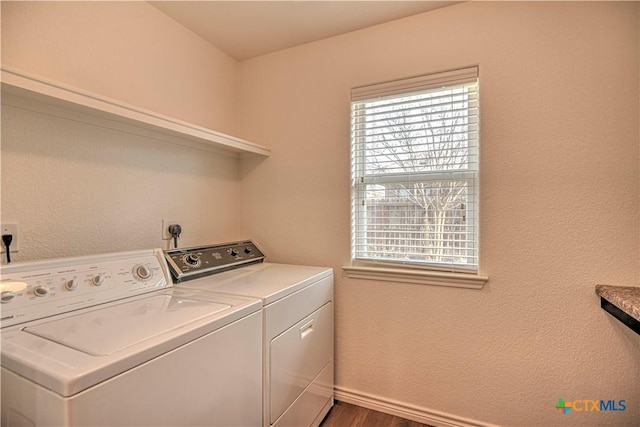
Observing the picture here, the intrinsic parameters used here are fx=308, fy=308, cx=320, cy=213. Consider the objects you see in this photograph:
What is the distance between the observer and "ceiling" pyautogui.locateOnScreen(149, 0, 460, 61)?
5.45 ft

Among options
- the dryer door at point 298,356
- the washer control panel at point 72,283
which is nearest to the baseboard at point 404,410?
the dryer door at point 298,356

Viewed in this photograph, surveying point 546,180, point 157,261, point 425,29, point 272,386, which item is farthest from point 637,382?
point 157,261

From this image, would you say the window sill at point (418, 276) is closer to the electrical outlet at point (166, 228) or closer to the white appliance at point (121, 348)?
the white appliance at point (121, 348)

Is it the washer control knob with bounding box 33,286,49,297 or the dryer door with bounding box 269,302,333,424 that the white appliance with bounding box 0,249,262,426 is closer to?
the washer control knob with bounding box 33,286,49,297

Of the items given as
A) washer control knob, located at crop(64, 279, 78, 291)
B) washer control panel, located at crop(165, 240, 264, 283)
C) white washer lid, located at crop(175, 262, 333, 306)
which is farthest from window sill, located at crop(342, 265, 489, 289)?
washer control knob, located at crop(64, 279, 78, 291)

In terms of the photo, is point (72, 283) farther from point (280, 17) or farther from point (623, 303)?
point (623, 303)

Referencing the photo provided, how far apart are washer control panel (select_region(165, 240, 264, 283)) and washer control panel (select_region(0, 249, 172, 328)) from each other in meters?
0.10

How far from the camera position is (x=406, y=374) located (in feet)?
5.83

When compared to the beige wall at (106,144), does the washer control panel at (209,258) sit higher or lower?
lower

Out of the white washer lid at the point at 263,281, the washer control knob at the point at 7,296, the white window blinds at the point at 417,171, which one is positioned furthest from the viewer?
the white window blinds at the point at 417,171

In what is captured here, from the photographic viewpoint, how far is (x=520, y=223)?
1530 mm

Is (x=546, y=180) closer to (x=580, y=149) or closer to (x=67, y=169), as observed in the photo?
(x=580, y=149)

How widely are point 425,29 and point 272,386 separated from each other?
1966 millimetres

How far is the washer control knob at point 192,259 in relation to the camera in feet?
5.27
